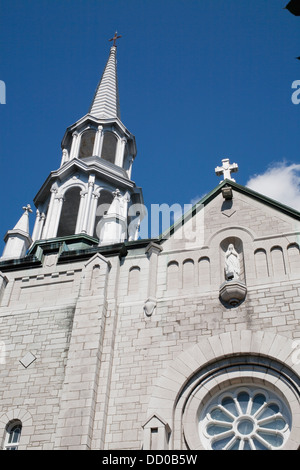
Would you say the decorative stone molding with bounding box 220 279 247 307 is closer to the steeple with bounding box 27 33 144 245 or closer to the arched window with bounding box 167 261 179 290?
the arched window with bounding box 167 261 179 290

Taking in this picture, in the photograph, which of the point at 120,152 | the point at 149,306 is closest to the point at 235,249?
the point at 149,306

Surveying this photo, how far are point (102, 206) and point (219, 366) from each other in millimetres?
10153

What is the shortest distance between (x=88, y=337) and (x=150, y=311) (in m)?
1.68

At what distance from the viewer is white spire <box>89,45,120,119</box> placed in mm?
26453

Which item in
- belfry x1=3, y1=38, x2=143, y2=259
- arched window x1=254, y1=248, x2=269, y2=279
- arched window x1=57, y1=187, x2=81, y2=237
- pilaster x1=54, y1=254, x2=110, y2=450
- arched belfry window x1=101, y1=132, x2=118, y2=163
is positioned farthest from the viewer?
arched belfry window x1=101, y1=132, x2=118, y2=163

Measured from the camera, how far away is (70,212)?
22.9 meters

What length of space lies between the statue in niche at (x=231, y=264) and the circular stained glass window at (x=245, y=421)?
2909 millimetres

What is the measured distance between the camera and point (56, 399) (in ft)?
44.5

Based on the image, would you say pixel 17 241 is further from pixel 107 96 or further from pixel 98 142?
pixel 107 96

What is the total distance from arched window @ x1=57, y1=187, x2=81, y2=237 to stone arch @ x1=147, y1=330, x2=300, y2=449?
1014 cm

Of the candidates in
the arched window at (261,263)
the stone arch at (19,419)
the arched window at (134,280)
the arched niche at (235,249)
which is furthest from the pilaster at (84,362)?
the arched window at (261,263)

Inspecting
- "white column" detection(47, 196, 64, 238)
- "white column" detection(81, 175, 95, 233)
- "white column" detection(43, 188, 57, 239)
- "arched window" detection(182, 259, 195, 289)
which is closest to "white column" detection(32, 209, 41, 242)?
"white column" detection(43, 188, 57, 239)

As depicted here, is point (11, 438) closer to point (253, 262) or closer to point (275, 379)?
point (275, 379)
